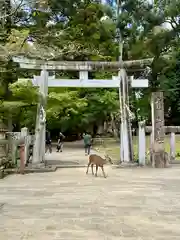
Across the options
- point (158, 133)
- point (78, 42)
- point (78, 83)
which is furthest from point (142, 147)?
point (78, 42)

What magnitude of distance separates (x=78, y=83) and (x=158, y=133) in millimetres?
3906

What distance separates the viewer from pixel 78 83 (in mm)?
15469

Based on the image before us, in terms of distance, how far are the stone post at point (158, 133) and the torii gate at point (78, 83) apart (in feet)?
3.35

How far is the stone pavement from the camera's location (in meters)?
5.24

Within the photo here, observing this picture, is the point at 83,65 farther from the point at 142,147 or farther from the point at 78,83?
the point at 142,147

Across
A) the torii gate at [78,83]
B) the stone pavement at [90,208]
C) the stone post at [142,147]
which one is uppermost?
the torii gate at [78,83]

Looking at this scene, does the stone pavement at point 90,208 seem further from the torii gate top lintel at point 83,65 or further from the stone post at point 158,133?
the torii gate top lintel at point 83,65

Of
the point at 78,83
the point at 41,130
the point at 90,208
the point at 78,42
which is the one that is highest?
the point at 78,42

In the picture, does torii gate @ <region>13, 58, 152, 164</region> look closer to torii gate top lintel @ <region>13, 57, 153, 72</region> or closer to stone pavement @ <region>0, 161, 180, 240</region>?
torii gate top lintel @ <region>13, 57, 153, 72</region>

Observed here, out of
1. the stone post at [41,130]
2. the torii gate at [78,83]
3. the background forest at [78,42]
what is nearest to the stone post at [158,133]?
the torii gate at [78,83]

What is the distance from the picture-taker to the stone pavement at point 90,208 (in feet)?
17.2

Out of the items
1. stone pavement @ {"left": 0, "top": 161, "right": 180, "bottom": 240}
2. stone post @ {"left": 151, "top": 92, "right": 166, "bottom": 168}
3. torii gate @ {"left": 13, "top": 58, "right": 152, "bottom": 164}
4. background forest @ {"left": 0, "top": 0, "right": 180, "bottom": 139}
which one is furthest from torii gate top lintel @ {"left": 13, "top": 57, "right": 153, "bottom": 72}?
stone pavement @ {"left": 0, "top": 161, "right": 180, "bottom": 240}

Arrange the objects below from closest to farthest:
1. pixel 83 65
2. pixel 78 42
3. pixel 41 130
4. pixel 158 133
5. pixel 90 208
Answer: pixel 90 208 < pixel 41 130 < pixel 158 133 < pixel 83 65 < pixel 78 42

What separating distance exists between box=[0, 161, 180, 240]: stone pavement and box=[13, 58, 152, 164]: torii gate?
3.16 meters
